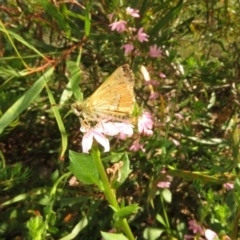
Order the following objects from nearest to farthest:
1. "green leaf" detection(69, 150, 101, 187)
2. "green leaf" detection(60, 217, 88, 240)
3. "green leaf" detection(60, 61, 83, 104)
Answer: "green leaf" detection(69, 150, 101, 187)
"green leaf" detection(60, 61, 83, 104)
"green leaf" detection(60, 217, 88, 240)

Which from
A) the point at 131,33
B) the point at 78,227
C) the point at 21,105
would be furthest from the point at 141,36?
the point at 78,227

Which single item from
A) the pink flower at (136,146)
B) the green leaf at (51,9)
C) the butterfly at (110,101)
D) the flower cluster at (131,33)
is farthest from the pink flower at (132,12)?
the butterfly at (110,101)

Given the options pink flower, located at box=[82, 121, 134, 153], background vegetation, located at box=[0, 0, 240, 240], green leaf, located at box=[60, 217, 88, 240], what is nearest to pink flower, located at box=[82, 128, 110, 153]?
pink flower, located at box=[82, 121, 134, 153]

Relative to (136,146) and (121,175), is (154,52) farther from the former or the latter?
(121,175)

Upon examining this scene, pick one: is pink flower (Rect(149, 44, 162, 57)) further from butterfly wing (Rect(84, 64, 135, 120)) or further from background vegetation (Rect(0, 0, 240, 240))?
butterfly wing (Rect(84, 64, 135, 120))

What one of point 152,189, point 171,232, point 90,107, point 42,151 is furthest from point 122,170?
point 42,151

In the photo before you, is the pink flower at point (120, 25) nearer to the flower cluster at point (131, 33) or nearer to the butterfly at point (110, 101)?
the flower cluster at point (131, 33)
